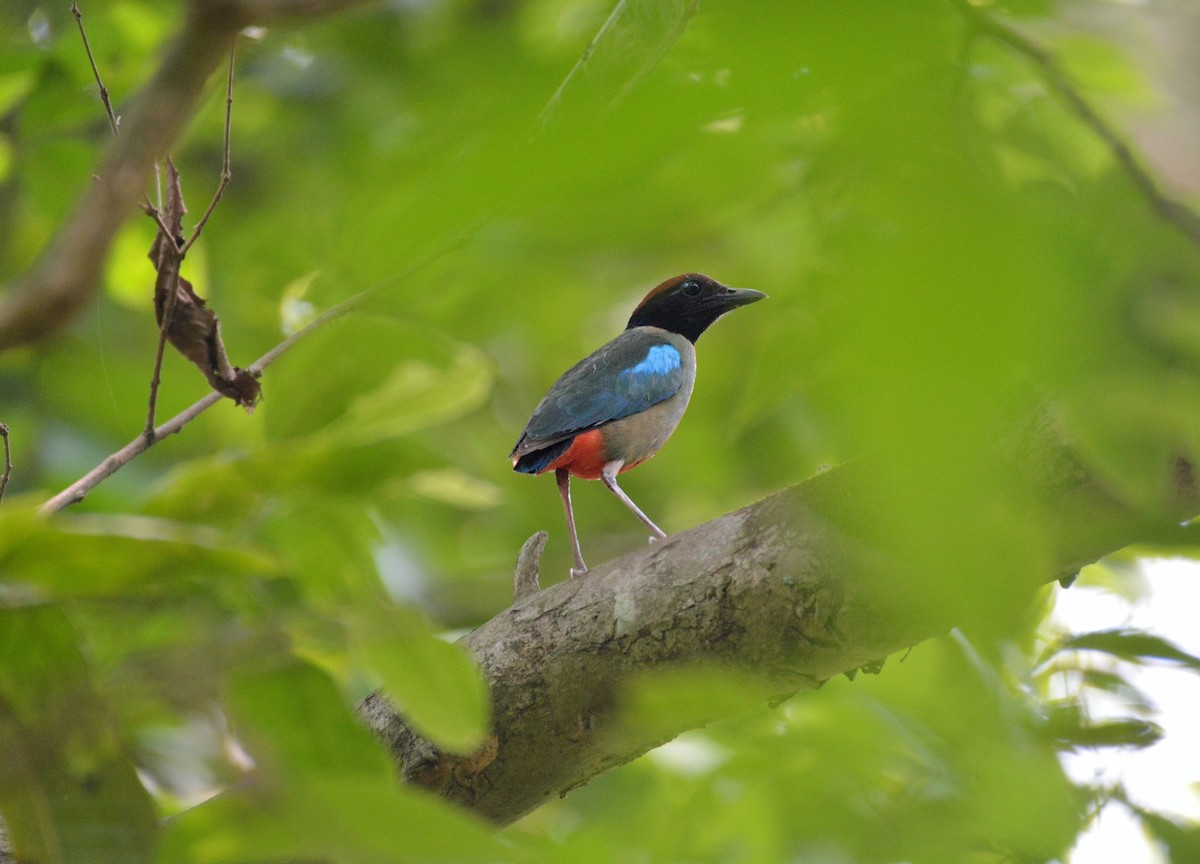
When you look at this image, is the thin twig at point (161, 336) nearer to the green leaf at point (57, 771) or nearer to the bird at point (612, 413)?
the green leaf at point (57, 771)

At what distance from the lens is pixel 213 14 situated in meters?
1.06

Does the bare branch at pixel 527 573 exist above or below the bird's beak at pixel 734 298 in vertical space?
above

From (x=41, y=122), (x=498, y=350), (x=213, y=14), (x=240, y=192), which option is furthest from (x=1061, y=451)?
(x=240, y=192)

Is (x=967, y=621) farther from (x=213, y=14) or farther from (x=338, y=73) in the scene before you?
(x=338, y=73)

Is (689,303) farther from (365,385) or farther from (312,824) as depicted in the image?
(312,824)

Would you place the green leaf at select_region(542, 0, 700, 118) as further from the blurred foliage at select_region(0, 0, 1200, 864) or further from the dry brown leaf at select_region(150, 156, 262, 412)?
the dry brown leaf at select_region(150, 156, 262, 412)

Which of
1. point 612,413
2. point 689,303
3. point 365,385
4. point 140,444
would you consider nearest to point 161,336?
point 140,444

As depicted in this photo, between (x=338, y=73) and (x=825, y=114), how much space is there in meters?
6.48

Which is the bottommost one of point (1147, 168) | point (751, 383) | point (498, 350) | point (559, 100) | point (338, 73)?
point (498, 350)

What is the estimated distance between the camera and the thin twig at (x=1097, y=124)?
1143mm

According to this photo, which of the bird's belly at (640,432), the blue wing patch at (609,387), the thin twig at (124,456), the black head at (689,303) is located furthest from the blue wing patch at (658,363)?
the thin twig at (124,456)

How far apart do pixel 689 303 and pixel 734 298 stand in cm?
23

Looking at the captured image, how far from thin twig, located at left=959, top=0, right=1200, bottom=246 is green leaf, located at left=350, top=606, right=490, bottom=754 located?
2.99 feet

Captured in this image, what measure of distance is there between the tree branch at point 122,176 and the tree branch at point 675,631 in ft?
4.31
